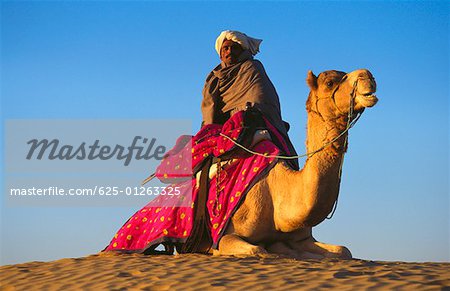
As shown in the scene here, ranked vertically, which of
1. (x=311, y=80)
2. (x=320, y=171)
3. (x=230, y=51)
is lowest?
(x=320, y=171)

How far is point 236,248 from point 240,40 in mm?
3184

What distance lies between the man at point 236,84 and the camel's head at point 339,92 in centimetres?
181

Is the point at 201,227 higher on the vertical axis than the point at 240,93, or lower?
lower

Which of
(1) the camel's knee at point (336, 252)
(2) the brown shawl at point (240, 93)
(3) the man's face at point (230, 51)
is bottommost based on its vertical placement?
(1) the camel's knee at point (336, 252)

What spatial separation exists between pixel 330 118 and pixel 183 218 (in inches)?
91.7

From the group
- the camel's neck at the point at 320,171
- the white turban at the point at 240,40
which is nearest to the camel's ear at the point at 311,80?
the camel's neck at the point at 320,171

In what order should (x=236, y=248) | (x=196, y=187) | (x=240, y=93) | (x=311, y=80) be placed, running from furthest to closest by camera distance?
(x=240, y=93), (x=196, y=187), (x=236, y=248), (x=311, y=80)

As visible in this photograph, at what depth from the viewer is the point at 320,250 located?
31.2ft

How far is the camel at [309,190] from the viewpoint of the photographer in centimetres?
860

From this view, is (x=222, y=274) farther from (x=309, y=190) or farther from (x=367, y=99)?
(x=367, y=99)

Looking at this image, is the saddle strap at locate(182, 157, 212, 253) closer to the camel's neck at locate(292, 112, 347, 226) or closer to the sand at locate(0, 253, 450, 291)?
the sand at locate(0, 253, 450, 291)

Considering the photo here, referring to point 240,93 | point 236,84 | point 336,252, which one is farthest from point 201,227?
point 236,84

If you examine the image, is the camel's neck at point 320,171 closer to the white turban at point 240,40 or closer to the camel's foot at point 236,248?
the camel's foot at point 236,248

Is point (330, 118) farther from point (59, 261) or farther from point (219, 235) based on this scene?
point (59, 261)
